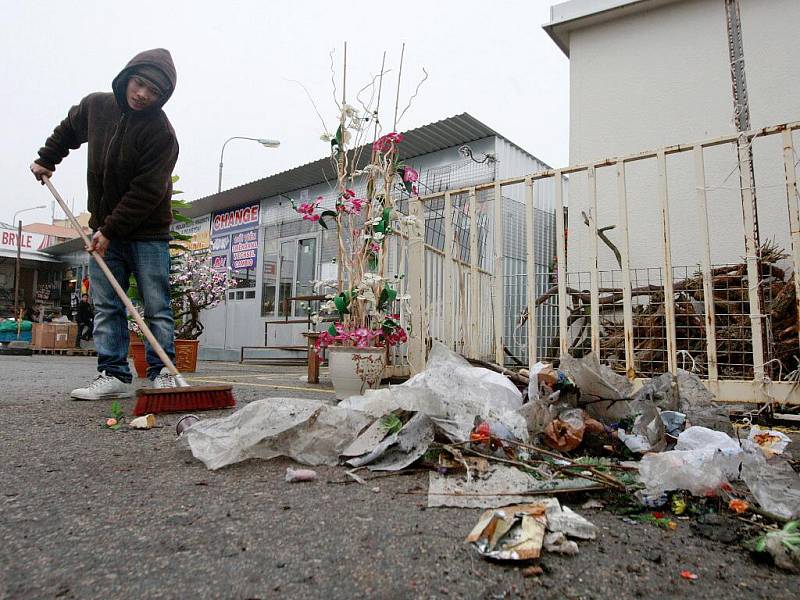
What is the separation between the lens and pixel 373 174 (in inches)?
127

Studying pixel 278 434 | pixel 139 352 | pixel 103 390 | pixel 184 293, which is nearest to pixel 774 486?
pixel 278 434

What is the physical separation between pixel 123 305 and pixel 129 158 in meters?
0.82

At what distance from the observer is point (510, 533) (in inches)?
37.4

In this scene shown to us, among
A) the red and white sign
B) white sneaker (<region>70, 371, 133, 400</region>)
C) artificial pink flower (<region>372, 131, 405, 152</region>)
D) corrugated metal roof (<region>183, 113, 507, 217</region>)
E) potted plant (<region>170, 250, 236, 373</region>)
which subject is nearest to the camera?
white sneaker (<region>70, 371, 133, 400</region>)

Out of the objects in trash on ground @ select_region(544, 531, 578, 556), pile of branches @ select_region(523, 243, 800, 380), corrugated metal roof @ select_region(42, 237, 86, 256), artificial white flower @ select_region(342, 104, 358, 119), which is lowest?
trash on ground @ select_region(544, 531, 578, 556)

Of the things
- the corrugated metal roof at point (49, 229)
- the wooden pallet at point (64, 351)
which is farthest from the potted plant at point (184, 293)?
the corrugated metal roof at point (49, 229)

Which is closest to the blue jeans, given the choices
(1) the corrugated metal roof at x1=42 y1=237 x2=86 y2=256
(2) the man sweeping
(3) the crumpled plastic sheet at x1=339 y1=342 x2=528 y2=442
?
(2) the man sweeping

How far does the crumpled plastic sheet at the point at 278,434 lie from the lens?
59.9 inches

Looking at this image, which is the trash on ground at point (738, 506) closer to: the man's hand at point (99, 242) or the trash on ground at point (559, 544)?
the trash on ground at point (559, 544)

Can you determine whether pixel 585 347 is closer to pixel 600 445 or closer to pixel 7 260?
pixel 600 445

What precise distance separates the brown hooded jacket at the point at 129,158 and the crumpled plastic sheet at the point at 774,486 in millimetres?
2796

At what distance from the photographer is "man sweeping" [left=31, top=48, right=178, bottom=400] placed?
262cm

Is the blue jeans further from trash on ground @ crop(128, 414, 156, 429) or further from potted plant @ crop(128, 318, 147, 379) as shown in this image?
potted plant @ crop(128, 318, 147, 379)

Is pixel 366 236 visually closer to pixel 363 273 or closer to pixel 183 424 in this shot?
pixel 363 273
